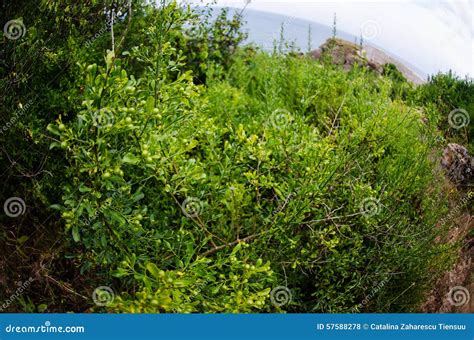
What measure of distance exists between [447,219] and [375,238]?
1047mm

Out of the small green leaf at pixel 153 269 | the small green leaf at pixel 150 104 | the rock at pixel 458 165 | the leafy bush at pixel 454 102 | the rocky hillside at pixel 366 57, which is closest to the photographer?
the small green leaf at pixel 153 269

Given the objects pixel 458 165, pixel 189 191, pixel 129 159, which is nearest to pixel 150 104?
pixel 129 159

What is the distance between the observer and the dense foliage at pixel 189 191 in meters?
2.96

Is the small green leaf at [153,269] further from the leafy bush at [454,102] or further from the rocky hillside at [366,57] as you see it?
the rocky hillside at [366,57]

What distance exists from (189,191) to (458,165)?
10.8 ft

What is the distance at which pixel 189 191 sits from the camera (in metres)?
A: 3.41

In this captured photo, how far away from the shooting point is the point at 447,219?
457 centimetres

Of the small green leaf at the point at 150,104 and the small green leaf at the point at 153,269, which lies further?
the small green leaf at the point at 150,104

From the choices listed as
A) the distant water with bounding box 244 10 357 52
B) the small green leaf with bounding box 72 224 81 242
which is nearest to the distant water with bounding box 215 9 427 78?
the distant water with bounding box 244 10 357 52

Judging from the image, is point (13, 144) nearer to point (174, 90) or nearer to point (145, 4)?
point (174, 90)

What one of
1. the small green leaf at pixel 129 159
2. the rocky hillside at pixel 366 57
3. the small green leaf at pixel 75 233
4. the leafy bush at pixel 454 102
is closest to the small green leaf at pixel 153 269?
the small green leaf at pixel 75 233

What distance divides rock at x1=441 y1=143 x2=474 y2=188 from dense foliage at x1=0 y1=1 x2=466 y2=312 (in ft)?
3.30

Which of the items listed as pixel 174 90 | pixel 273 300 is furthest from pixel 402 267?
pixel 174 90

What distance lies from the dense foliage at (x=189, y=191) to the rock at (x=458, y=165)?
1.01 metres
